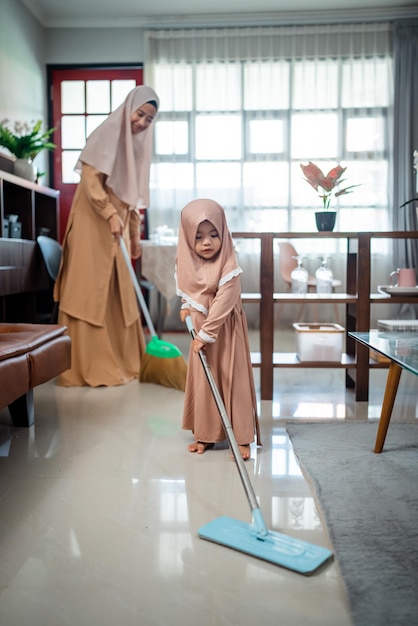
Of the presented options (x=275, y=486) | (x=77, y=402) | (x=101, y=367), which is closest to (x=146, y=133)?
(x=101, y=367)

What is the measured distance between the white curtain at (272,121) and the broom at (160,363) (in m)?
2.64

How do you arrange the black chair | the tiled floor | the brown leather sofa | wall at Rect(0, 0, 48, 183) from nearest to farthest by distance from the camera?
the tiled floor → the brown leather sofa → the black chair → wall at Rect(0, 0, 48, 183)

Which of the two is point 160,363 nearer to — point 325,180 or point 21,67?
point 325,180

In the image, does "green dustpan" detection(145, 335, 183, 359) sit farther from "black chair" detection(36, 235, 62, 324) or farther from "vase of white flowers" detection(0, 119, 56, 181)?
"vase of white flowers" detection(0, 119, 56, 181)

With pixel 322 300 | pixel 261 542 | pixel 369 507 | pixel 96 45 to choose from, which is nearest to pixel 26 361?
pixel 261 542

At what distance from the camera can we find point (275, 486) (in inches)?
76.1

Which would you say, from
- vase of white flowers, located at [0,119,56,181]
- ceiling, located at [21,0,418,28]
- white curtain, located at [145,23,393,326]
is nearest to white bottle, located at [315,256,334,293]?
vase of white flowers, located at [0,119,56,181]

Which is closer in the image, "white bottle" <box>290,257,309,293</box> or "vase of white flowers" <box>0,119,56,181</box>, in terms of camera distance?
"white bottle" <box>290,257,309,293</box>

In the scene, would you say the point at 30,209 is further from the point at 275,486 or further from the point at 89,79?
the point at 275,486

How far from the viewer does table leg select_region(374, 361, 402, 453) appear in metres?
2.11

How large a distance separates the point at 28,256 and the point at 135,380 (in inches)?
47.8

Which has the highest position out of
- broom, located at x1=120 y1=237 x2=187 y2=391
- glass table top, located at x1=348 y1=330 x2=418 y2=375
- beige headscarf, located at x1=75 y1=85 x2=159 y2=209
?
→ beige headscarf, located at x1=75 y1=85 x2=159 y2=209

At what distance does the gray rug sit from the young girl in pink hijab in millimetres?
298

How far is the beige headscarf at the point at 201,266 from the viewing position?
2.21 m
